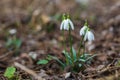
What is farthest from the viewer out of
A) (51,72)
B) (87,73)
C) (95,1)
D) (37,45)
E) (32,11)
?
(95,1)

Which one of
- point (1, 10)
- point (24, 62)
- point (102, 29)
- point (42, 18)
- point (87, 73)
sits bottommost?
point (87, 73)

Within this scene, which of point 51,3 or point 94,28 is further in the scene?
point 51,3

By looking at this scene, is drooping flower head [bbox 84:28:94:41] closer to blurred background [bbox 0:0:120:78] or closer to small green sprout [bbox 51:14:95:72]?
small green sprout [bbox 51:14:95:72]

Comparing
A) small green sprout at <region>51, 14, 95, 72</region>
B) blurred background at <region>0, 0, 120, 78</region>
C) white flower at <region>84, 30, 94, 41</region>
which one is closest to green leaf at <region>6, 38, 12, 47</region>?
Result: blurred background at <region>0, 0, 120, 78</region>

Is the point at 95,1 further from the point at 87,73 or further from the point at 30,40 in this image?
the point at 87,73

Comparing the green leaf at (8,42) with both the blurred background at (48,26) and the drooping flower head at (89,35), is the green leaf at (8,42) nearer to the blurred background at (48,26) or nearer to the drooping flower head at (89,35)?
the blurred background at (48,26)

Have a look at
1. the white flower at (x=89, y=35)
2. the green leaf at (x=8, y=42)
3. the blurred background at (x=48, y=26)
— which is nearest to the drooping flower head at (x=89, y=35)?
the white flower at (x=89, y=35)

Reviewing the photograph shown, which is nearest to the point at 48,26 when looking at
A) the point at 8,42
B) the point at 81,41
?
the point at 8,42

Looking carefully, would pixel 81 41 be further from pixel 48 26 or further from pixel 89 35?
pixel 48 26

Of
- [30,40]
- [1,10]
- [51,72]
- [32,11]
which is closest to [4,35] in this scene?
[30,40]
